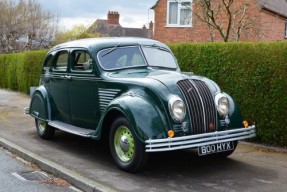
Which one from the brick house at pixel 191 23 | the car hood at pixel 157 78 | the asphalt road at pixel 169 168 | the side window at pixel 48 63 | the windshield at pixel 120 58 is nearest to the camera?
the asphalt road at pixel 169 168

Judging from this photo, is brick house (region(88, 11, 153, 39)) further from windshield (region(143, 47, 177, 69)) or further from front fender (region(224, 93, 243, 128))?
front fender (region(224, 93, 243, 128))

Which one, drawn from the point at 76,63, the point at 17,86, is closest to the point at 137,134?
the point at 76,63

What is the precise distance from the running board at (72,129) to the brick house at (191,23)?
15140 millimetres

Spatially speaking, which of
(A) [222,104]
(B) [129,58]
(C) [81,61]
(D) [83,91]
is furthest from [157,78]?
(C) [81,61]

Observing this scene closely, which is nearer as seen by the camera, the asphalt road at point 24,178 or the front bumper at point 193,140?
the front bumper at point 193,140

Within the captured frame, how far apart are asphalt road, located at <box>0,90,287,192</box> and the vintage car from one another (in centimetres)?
31

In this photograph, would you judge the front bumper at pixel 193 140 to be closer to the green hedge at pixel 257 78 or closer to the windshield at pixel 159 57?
the green hedge at pixel 257 78

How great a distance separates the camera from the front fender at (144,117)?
19.5 ft

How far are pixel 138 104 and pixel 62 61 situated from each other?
3.04 meters

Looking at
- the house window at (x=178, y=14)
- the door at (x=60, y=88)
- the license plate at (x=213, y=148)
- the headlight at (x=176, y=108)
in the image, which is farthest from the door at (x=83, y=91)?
the house window at (x=178, y=14)

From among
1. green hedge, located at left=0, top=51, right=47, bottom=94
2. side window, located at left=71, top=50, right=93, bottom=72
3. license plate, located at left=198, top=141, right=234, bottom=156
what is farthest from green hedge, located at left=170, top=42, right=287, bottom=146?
green hedge, located at left=0, top=51, right=47, bottom=94

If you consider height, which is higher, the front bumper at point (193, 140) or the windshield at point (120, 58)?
the windshield at point (120, 58)

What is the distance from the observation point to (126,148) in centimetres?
639

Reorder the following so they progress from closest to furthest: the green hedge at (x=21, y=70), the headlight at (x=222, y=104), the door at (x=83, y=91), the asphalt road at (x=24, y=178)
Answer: the asphalt road at (x=24, y=178) < the headlight at (x=222, y=104) < the door at (x=83, y=91) < the green hedge at (x=21, y=70)
